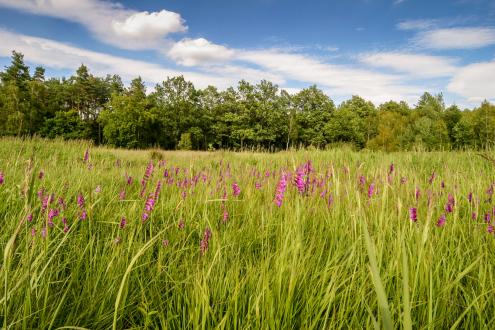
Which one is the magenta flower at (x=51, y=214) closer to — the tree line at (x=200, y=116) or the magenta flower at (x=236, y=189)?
the magenta flower at (x=236, y=189)

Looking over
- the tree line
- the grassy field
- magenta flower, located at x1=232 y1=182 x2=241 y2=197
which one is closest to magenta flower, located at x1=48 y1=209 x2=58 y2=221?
the grassy field

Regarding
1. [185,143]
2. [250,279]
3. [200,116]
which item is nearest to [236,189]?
[250,279]

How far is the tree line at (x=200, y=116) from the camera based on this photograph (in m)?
51.8

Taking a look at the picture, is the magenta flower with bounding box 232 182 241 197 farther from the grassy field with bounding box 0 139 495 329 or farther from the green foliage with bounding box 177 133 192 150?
the green foliage with bounding box 177 133 192 150

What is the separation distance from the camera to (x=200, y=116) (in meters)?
66.1

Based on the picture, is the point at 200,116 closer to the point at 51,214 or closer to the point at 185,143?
the point at 185,143

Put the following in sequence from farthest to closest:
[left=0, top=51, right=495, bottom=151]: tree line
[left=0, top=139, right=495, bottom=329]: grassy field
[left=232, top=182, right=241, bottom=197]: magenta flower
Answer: [left=0, top=51, right=495, bottom=151]: tree line, [left=232, top=182, right=241, bottom=197]: magenta flower, [left=0, top=139, right=495, bottom=329]: grassy field

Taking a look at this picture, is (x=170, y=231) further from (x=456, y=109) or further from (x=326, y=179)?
(x=456, y=109)

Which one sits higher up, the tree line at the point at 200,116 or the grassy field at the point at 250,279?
the tree line at the point at 200,116

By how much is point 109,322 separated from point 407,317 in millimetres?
1289

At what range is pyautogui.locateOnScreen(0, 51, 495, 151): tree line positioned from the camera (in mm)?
51750

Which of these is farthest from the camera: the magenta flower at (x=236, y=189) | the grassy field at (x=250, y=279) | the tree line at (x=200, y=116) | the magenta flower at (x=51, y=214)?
the tree line at (x=200, y=116)

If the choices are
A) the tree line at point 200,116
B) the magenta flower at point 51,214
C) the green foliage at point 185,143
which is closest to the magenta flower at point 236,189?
the magenta flower at point 51,214

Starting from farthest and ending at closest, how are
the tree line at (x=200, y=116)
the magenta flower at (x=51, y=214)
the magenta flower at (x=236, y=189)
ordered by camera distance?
the tree line at (x=200, y=116), the magenta flower at (x=236, y=189), the magenta flower at (x=51, y=214)
